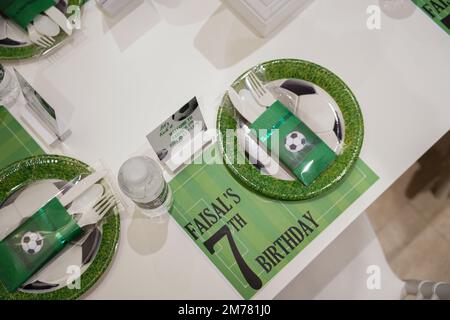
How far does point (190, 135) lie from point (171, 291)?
1.16 feet

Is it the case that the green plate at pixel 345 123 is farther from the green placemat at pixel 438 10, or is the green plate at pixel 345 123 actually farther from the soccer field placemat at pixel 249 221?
the green placemat at pixel 438 10

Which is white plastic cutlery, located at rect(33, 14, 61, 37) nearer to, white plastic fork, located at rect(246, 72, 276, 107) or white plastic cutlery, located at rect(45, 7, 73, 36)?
white plastic cutlery, located at rect(45, 7, 73, 36)

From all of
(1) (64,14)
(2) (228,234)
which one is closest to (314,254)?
(2) (228,234)

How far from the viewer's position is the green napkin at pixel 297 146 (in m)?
1.06

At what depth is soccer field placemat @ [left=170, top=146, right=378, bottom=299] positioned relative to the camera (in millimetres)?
1078

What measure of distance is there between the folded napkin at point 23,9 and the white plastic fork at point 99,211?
1.48 ft

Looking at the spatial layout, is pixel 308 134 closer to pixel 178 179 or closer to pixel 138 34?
pixel 178 179

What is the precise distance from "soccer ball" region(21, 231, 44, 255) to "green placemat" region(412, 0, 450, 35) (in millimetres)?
1031

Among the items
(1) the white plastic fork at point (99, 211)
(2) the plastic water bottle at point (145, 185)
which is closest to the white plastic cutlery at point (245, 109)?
(2) the plastic water bottle at point (145, 185)

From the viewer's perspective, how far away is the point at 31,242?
102 cm

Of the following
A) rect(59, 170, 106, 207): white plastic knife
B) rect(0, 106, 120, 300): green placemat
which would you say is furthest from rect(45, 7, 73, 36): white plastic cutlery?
rect(59, 170, 106, 207): white plastic knife

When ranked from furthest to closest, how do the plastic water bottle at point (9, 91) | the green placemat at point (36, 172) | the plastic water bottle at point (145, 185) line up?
the plastic water bottle at point (9, 91) < the green placemat at point (36, 172) < the plastic water bottle at point (145, 185)

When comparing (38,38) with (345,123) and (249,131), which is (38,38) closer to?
(249,131)

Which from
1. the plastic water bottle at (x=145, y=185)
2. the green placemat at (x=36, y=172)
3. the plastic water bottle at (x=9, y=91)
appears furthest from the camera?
the plastic water bottle at (x=9, y=91)
